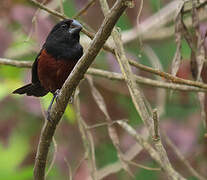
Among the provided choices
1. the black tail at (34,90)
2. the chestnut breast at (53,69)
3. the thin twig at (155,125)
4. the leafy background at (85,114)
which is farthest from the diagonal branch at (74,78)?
the leafy background at (85,114)

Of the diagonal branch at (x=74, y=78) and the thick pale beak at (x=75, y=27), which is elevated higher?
the thick pale beak at (x=75, y=27)

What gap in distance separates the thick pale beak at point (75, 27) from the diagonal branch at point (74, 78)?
2.56 feet

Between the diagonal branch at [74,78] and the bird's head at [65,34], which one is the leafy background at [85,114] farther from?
the diagonal branch at [74,78]

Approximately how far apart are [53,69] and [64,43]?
19cm

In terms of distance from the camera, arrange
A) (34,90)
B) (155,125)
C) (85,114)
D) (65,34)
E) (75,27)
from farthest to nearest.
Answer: (85,114) < (34,90) < (65,34) < (75,27) < (155,125)

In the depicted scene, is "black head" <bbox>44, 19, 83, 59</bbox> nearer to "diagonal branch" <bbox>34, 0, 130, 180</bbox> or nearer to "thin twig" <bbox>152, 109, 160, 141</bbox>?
"diagonal branch" <bbox>34, 0, 130, 180</bbox>

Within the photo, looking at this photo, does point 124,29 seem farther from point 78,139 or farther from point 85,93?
point 78,139

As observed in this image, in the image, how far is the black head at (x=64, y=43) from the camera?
346 cm

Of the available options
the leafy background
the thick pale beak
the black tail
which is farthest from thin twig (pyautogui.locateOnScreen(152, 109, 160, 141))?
the leafy background

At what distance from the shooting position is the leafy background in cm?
484

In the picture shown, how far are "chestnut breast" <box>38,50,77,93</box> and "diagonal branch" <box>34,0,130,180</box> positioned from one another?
2.81 feet

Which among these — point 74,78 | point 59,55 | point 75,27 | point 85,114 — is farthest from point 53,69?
point 85,114

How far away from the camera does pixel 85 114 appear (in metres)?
5.36

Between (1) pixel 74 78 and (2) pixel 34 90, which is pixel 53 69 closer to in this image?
(2) pixel 34 90
